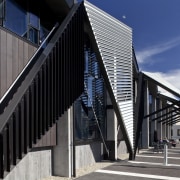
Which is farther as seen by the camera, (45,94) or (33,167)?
(33,167)

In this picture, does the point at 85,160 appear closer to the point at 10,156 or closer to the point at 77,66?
the point at 77,66

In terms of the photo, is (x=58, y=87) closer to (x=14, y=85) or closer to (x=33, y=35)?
(x=14, y=85)

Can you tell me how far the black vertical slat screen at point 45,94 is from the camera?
8.20 meters

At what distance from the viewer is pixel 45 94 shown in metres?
9.87

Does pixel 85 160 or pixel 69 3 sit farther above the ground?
pixel 69 3

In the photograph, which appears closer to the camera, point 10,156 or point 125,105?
point 10,156

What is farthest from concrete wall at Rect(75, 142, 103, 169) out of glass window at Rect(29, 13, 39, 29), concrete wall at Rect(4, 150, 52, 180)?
glass window at Rect(29, 13, 39, 29)

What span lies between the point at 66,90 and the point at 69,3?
4.48 m

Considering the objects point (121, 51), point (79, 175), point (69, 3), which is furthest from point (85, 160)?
point (69, 3)

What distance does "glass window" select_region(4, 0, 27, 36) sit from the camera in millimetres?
11242

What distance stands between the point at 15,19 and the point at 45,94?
3350 millimetres

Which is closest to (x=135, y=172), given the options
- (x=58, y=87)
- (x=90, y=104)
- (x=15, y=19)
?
(x=90, y=104)

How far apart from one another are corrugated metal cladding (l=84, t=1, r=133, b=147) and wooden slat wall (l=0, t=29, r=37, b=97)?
4.23 m

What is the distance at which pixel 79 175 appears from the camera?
46.7 feet
